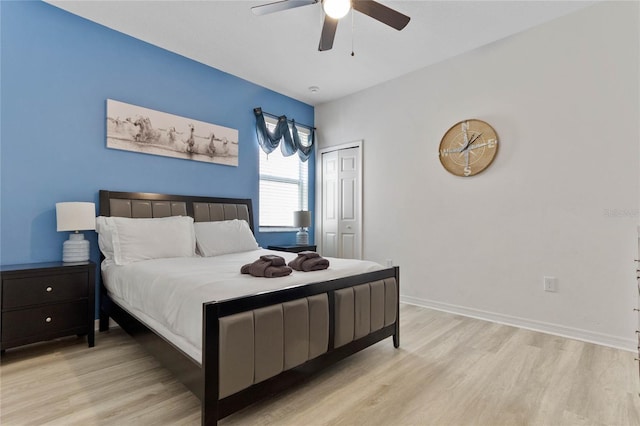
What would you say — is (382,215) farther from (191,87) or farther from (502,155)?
(191,87)

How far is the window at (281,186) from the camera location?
457cm

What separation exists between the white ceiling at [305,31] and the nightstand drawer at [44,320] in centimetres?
259

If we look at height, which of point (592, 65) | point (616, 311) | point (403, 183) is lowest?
point (616, 311)

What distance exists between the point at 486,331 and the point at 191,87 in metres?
4.10

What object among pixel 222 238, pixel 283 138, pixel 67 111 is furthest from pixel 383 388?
pixel 283 138

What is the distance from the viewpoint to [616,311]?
268cm

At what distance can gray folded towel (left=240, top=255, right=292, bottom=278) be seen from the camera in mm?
2029

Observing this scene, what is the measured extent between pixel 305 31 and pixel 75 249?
2.90 m

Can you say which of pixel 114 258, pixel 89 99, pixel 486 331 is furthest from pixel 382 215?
pixel 89 99

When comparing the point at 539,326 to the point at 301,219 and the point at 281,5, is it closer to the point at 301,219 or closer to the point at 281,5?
the point at 301,219

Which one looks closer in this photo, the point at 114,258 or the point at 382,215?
the point at 114,258

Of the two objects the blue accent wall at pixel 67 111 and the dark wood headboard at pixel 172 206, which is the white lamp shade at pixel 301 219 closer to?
the dark wood headboard at pixel 172 206

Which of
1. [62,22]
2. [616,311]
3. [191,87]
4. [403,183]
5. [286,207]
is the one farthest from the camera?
[286,207]

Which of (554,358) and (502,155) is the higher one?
(502,155)
